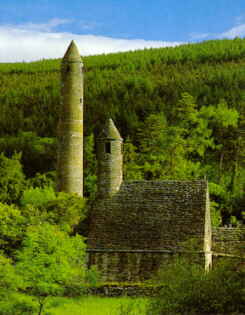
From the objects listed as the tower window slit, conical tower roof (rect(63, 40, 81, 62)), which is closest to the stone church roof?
the tower window slit

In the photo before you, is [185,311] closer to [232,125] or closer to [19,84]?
[232,125]

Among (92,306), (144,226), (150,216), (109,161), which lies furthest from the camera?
(109,161)

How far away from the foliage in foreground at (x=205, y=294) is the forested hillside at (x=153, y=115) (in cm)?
3265

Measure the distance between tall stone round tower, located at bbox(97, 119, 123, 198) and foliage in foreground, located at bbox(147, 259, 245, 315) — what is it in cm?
2103

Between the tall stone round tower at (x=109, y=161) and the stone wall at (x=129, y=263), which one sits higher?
the tall stone round tower at (x=109, y=161)

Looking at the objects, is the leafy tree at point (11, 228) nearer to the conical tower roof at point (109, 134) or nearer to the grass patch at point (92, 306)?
the grass patch at point (92, 306)

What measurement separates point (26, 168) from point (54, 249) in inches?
2260

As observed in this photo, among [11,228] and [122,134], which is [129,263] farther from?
[122,134]

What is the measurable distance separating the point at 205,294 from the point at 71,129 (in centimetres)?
3564

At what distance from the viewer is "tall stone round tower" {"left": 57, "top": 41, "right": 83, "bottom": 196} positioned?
194 ft

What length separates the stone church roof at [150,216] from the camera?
4428 cm

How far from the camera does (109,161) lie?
48375mm

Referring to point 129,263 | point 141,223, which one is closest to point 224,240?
point 141,223

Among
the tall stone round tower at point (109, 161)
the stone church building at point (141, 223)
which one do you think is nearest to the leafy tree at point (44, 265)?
the stone church building at point (141, 223)
